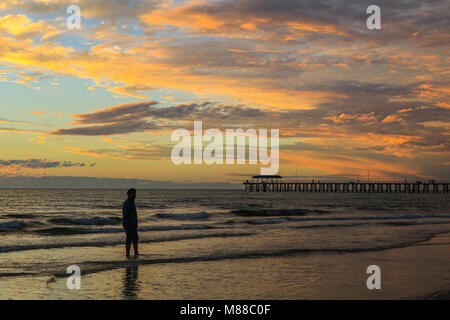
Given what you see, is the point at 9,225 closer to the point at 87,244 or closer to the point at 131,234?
the point at 87,244

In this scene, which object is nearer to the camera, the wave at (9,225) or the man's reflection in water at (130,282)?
the man's reflection in water at (130,282)

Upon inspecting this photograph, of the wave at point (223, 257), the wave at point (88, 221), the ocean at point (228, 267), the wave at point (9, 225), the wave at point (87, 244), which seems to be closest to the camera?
the ocean at point (228, 267)

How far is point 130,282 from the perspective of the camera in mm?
10742

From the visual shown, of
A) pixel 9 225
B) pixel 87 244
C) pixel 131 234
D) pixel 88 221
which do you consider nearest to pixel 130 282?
pixel 131 234

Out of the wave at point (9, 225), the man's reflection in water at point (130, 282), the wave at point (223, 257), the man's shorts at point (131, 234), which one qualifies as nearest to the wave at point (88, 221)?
the wave at point (9, 225)

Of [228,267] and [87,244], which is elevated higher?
[228,267]

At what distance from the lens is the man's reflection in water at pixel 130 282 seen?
9547 millimetres

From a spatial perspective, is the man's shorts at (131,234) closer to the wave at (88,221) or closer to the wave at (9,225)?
the wave at (9,225)

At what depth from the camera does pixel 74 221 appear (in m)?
34.6

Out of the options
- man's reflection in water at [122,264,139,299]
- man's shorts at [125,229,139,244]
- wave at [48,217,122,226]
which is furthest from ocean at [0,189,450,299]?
wave at [48,217,122,226]

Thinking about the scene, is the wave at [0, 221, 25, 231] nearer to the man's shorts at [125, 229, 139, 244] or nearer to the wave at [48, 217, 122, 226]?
the wave at [48, 217, 122, 226]

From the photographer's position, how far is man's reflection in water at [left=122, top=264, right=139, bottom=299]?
31.3 ft
